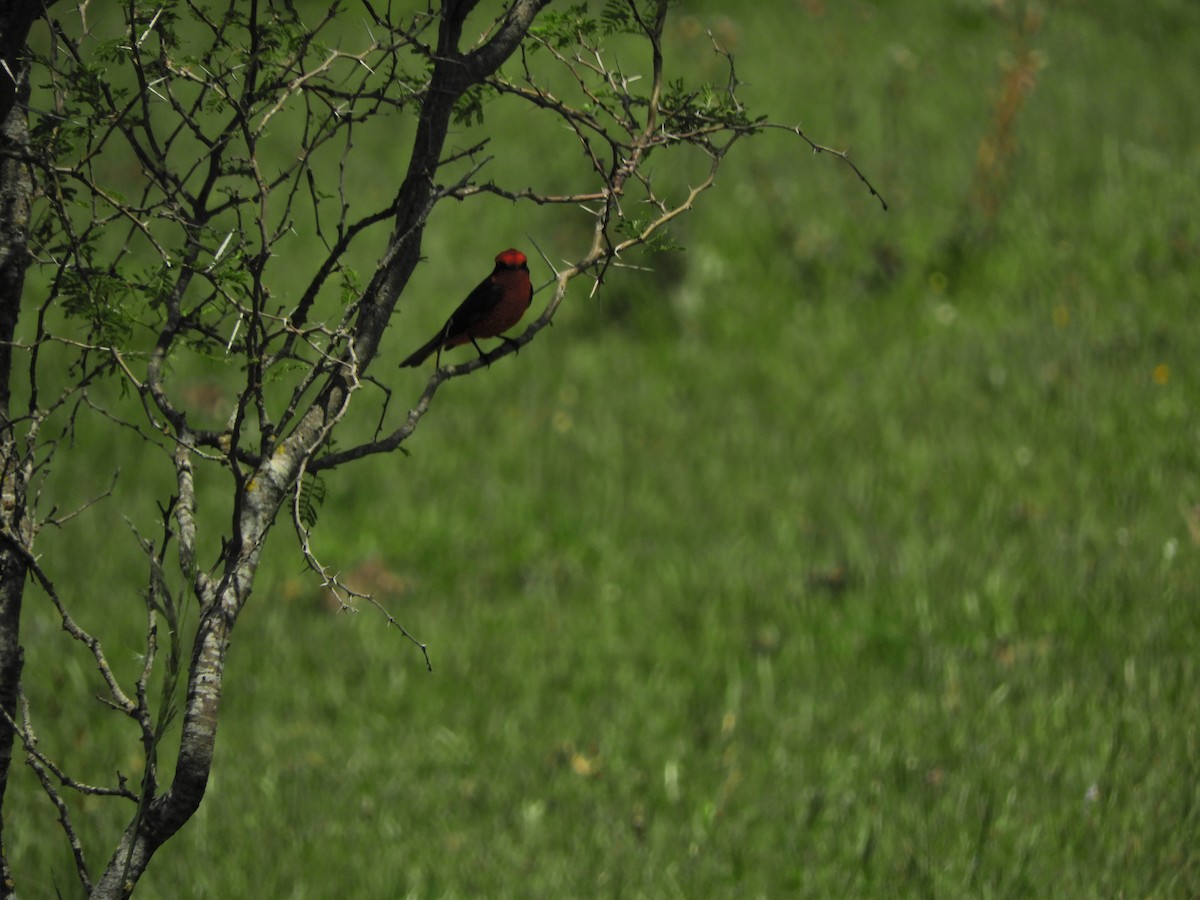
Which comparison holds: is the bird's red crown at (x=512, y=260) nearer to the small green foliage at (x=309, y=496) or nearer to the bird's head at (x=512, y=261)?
the bird's head at (x=512, y=261)

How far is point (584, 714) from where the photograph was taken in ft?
17.8

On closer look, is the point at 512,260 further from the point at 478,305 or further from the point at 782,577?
the point at 782,577

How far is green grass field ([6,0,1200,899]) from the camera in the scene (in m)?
4.38

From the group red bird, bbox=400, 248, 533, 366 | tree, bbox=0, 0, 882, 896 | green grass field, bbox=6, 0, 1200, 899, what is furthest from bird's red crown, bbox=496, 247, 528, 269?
green grass field, bbox=6, 0, 1200, 899

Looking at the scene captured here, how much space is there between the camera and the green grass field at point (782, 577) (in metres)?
4.38

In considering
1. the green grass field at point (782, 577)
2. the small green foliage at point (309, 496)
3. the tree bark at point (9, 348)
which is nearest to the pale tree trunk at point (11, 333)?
the tree bark at point (9, 348)

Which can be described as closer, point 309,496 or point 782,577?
point 309,496

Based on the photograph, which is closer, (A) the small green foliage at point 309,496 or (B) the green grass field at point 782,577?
(A) the small green foliage at point 309,496

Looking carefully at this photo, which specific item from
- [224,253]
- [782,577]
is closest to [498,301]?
[224,253]

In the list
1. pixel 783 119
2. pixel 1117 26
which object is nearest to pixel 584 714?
pixel 783 119

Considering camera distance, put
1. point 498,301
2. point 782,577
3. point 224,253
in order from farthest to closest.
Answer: point 782,577 → point 498,301 → point 224,253

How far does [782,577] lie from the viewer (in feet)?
20.3

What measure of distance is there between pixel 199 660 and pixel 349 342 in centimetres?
66

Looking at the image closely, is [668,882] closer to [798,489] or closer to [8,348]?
[8,348]
